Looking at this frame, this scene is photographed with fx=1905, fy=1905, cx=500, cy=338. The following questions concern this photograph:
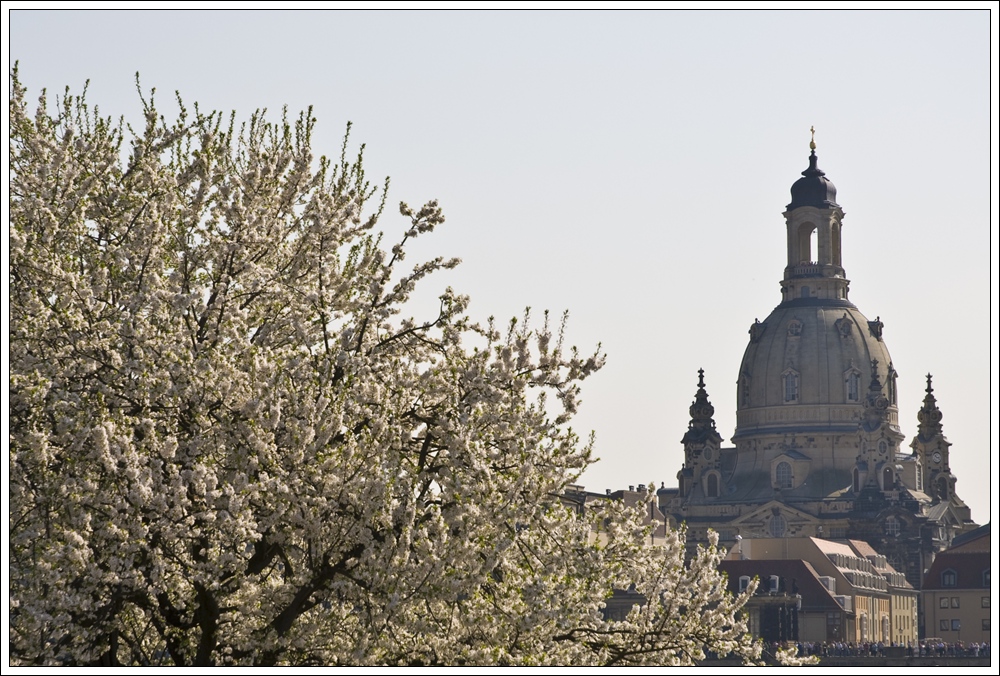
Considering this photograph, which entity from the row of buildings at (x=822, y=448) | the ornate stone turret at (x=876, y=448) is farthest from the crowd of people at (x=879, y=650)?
the ornate stone turret at (x=876, y=448)

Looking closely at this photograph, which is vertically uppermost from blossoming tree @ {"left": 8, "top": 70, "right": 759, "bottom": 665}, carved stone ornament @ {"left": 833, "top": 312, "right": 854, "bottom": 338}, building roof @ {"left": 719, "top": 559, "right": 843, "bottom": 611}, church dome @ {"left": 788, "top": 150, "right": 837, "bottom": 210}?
church dome @ {"left": 788, "top": 150, "right": 837, "bottom": 210}

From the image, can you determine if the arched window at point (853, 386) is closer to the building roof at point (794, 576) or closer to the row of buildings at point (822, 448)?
the row of buildings at point (822, 448)

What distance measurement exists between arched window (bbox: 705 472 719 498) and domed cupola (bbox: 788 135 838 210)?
3040 cm

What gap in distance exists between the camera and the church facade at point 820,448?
555 ft

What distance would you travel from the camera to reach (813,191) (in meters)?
193

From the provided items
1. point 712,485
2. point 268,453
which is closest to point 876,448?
point 712,485

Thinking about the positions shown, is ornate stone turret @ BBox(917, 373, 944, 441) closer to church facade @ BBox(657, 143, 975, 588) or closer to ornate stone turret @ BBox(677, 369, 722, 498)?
church facade @ BBox(657, 143, 975, 588)

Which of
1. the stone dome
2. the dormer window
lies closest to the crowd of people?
the stone dome

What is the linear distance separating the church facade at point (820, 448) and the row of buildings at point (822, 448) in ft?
0.31

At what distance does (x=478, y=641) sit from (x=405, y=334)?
11.3ft

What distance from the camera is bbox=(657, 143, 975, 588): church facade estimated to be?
169 m

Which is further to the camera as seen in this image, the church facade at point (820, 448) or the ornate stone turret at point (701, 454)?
the ornate stone turret at point (701, 454)

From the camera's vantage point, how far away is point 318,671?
17.9 meters

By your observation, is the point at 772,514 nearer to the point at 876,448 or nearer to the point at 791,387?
the point at 876,448
